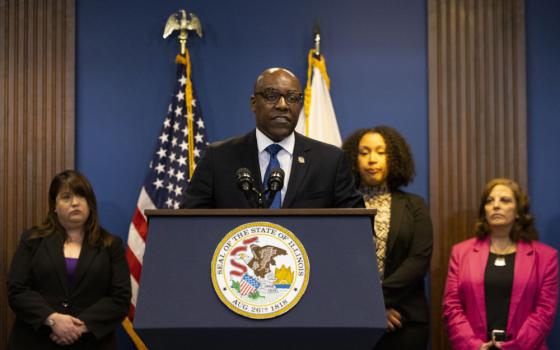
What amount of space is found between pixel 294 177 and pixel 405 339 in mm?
1624

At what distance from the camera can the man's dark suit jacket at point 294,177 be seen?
2686 mm

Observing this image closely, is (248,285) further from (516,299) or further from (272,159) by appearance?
(516,299)

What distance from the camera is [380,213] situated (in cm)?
413

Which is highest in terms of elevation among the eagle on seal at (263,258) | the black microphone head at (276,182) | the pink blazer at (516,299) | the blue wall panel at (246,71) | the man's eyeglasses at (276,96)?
the blue wall panel at (246,71)

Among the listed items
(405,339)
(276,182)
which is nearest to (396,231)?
(405,339)

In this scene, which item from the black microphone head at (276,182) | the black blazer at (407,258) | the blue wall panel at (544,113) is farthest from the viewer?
the blue wall panel at (544,113)

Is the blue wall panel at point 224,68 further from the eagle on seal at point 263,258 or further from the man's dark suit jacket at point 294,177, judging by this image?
the eagle on seal at point 263,258

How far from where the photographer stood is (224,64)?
5148 mm

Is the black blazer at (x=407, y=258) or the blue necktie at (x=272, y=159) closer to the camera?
the blue necktie at (x=272, y=159)

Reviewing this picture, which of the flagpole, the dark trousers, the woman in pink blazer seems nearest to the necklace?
the woman in pink blazer

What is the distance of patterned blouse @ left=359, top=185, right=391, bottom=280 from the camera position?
4023 millimetres

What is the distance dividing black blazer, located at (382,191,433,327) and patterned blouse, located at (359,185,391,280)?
2 cm

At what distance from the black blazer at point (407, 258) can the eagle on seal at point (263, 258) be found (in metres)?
1.93

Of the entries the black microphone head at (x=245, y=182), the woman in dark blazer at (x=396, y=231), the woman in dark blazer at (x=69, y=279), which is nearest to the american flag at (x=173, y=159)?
the woman in dark blazer at (x=69, y=279)
